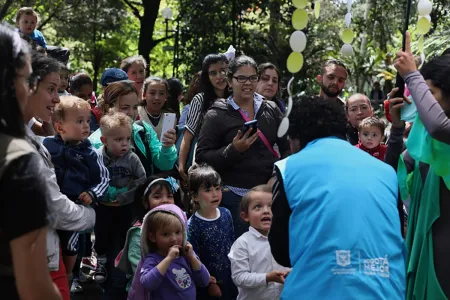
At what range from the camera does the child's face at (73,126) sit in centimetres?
585

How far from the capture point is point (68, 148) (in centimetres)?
583

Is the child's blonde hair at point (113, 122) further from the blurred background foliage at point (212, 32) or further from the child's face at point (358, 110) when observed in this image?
the blurred background foliage at point (212, 32)

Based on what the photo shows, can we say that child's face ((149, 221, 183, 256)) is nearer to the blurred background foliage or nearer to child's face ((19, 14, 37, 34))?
the blurred background foliage

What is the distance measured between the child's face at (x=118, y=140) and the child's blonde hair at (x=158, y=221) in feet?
3.11

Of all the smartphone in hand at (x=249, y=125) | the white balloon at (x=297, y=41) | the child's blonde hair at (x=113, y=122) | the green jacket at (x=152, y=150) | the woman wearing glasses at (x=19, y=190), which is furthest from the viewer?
the green jacket at (x=152, y=150)

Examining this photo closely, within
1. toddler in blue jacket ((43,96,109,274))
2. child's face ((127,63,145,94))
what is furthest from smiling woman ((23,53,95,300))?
child's face ((127,63,145,94))

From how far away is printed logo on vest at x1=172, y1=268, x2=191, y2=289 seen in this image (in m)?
5.90

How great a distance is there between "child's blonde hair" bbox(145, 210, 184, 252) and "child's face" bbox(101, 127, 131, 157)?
0.95 meters

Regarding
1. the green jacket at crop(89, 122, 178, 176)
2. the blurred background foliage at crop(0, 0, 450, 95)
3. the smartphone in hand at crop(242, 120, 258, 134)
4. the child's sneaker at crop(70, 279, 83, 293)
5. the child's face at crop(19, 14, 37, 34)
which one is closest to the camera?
the smartphone in hand at crop(242, 120, 258, 134)

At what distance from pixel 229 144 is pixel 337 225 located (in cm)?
290

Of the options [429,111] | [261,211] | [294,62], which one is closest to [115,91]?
[261,211]

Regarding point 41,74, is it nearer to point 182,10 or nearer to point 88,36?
point 182,10

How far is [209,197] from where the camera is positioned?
256 inches

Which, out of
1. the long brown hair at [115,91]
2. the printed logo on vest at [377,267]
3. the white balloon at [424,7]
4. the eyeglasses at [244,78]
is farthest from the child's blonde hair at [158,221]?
the white balloon at [424,7]
